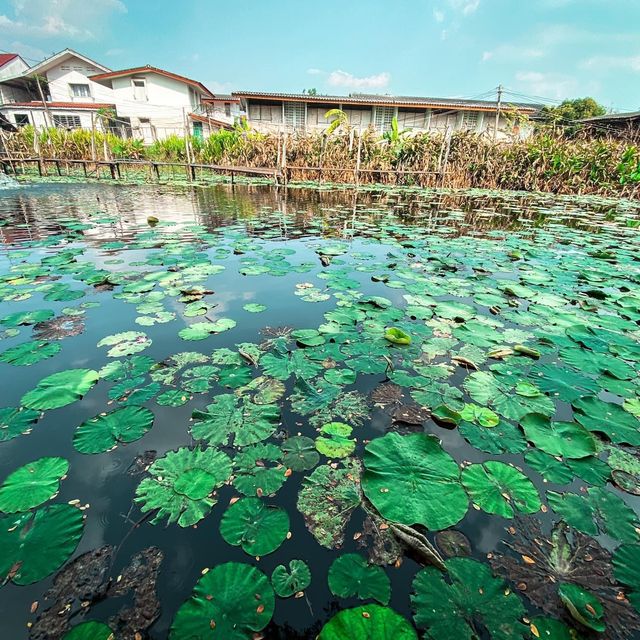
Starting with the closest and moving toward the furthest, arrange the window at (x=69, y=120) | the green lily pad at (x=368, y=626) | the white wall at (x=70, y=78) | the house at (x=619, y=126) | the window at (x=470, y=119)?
the green lily pad at (x=368, y=626) < the house at (x=619, y=126) < the window at (x=470, y=119) < the window at (x=69, y=120) < the white wall at (x=70, y=78)

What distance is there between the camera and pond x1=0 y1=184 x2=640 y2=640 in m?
0.83

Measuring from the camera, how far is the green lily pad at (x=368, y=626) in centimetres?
75

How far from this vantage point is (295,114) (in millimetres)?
20016

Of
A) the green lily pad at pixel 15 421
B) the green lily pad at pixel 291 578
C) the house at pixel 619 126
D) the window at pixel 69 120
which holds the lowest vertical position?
the green lily pad at pixel 291 578

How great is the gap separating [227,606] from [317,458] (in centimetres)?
52

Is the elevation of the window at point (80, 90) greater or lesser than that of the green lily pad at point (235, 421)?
greater

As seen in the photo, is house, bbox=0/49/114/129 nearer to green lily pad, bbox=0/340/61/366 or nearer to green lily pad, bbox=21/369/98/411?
green lily pad, bbox=0/340/61/366

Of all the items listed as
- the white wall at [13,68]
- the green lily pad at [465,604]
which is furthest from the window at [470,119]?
the white wall at [13,68]

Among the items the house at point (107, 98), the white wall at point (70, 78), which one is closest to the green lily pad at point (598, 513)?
the house at point (107, 98)

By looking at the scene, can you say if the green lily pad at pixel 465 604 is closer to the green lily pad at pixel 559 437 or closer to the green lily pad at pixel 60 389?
the green lily pad at pixel 559 437

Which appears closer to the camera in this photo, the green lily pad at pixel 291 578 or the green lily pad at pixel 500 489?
the green lily pad at pixel 291 578

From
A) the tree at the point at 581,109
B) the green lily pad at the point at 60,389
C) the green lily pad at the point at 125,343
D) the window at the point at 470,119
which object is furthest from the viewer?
the tree at the point at 581,109

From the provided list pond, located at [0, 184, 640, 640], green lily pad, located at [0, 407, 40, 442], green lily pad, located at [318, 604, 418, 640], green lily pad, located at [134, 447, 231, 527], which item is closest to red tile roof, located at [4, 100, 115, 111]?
pond, located at [0, 184, 640, 640]

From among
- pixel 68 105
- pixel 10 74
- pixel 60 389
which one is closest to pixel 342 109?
pixel 68 105
